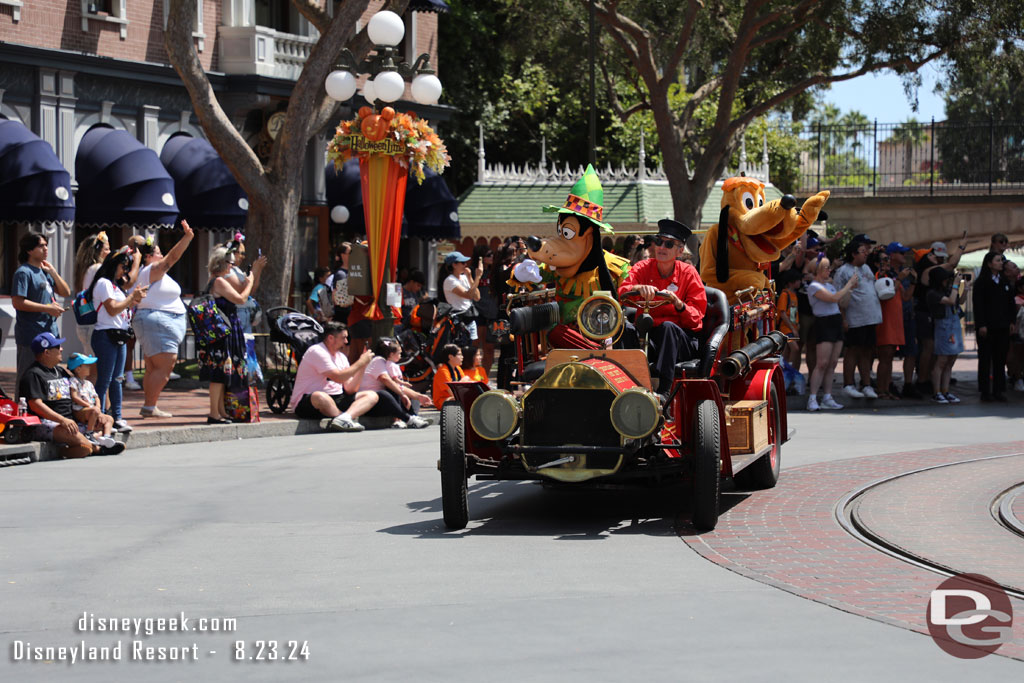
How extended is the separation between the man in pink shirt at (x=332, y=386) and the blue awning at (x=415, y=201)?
14.0m

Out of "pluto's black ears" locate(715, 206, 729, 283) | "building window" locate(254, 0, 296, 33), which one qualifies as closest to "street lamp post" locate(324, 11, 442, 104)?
"pluto's black ears" locate(715, 206, 729, 283)

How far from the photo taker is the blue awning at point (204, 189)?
24406mm

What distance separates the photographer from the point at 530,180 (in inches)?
1336

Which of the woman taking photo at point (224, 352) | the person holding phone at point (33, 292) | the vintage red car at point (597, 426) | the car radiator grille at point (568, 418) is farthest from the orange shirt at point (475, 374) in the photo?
the car radiator grille at point (568, 418)

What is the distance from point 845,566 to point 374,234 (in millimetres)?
9882

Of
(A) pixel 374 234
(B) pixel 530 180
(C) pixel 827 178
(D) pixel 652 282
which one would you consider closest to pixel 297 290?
(B) pixel 530 180

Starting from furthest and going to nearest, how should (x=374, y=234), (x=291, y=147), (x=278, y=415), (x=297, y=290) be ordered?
(x=297, y=290) < (x=291, y=147) < (x=374, y=234) < (x=278, y=415)

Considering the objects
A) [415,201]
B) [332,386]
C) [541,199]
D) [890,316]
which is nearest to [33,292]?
→ [332,386]

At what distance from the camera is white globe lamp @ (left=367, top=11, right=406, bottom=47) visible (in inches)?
632

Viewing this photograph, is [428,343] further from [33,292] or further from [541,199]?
[541,199]

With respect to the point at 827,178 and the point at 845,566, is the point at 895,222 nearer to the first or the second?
the point at 827,178

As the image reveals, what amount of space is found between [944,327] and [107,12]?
15.0m

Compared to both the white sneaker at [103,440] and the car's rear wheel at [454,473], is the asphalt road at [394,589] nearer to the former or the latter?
the car's rear wheel at [454,473]

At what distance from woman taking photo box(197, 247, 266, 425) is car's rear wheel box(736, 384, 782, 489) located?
5.64 meters
